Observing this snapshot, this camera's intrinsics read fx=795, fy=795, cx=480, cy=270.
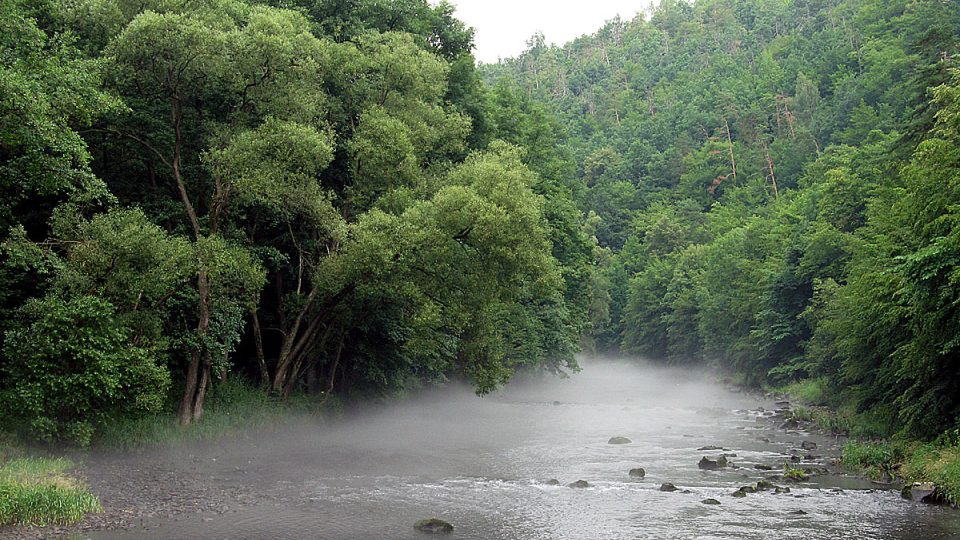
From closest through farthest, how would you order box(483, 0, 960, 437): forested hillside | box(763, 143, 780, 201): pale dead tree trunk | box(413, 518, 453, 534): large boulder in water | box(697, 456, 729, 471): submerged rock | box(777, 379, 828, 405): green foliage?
box(413, 518, 453, 534): large boulder in water < box(483, 0, 960, 437): forested hillside < box(697, 456, 729, 471): submerged rock < box(777, 379, 828, 405): green foliage < box(763, 143, 780, 201): pale dead tree trunk

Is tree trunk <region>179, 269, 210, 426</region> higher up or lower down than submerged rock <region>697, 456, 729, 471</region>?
higher up

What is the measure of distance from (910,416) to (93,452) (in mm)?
26838

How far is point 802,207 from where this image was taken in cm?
7731

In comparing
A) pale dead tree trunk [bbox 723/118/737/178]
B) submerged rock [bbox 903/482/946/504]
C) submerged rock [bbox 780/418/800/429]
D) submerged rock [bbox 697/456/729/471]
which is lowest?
submerged rock [bbox 697/456/729/471]

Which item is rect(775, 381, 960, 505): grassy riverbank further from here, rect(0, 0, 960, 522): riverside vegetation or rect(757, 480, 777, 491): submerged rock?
rect(757, 480, 777, 491): submerged rock

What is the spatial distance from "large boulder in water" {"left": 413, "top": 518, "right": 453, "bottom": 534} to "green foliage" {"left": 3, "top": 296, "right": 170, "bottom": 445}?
10.8m

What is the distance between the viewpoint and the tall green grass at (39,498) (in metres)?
17.3

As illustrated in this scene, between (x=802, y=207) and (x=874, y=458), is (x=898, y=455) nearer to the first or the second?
(x=874, y=458)

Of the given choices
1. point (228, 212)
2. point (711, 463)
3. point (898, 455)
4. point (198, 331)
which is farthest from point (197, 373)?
point (898, 455)

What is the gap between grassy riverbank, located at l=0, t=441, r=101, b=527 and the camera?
1733 cm

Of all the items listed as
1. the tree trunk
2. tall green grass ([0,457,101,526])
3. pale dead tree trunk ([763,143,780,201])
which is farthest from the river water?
pale dead tree trunk ([763,143,780,201])

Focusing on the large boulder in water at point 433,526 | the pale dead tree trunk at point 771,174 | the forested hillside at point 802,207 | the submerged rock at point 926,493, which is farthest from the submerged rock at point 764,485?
the pale dead tree trunk at point 771,174

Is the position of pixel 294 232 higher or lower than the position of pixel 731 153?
lower

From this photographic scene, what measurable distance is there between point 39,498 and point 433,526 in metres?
8.95
